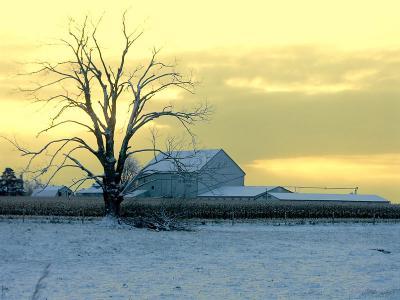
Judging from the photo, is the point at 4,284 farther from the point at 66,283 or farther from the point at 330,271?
the point at 330,271

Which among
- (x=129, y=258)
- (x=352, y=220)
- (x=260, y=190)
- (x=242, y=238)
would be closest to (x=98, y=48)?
(x=242, y=238)

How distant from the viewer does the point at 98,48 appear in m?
42.4

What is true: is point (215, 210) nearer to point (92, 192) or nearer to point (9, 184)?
point (92, 192)

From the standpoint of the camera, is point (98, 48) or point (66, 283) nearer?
point (66, 283)

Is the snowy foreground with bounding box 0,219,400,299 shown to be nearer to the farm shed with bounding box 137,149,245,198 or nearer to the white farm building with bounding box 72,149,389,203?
the white farm building with bounding box 72,149,389,203

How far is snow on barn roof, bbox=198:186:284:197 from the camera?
86875 mm

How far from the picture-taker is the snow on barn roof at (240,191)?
86.9 meters

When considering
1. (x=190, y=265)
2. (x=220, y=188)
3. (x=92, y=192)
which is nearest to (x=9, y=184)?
(x=92, y=192)

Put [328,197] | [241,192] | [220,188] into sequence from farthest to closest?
[220,188], [328,197], [241,192]

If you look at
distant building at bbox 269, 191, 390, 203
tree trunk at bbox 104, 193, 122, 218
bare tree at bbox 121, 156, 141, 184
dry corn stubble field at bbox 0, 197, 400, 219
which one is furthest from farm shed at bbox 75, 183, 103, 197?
tree trunk at bbox 104, 193, 122, 218

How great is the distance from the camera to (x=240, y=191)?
292ft

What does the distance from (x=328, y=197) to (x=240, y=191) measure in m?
14.0

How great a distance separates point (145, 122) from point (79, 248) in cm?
1563

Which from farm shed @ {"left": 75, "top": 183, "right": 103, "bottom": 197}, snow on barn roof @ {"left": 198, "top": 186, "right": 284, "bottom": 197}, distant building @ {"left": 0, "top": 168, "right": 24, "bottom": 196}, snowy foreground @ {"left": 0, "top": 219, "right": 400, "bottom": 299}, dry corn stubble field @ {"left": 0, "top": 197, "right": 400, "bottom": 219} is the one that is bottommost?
snowy foreground @ {"left": 0, "top": 219, "right": 400, "bottom": 299}
